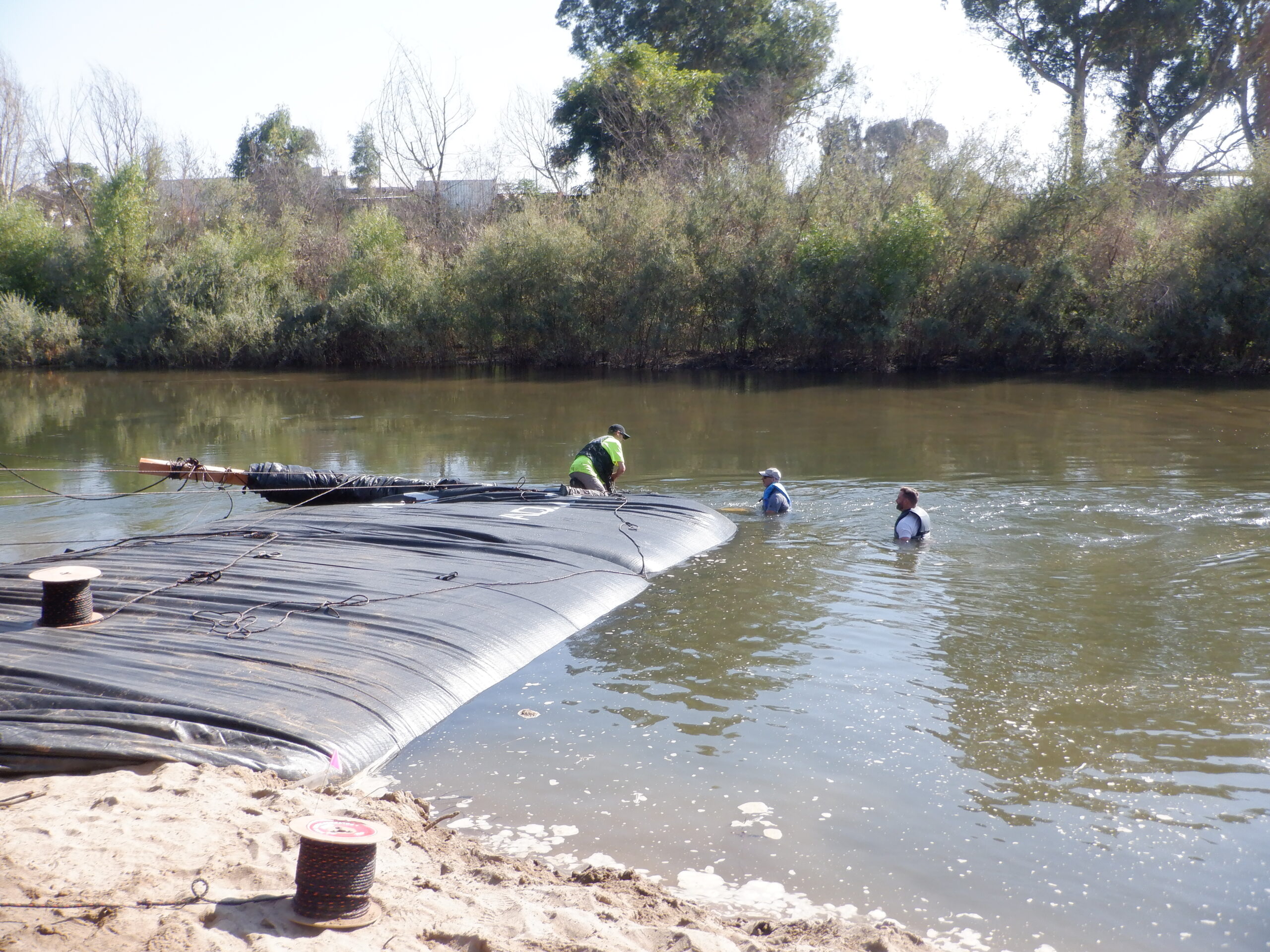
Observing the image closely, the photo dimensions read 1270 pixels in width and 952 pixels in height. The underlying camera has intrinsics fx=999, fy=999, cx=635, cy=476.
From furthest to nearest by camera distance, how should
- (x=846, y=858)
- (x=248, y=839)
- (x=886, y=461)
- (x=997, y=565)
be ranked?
(x=886, y=461) → (x=997, y=565) → (x=846, y=858) → (x=248, y=839)

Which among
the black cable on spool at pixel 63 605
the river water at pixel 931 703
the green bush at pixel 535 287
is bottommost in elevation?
the river water at pixel 931 703

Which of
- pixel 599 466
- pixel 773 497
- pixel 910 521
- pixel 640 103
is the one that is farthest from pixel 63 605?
pixel 640 103

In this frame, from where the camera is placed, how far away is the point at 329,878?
385cm

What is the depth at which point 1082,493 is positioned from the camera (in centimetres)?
1466

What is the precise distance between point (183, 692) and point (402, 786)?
140cm

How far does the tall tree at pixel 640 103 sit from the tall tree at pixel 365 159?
2101 centimetres

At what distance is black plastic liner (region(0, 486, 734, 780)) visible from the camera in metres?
5.59

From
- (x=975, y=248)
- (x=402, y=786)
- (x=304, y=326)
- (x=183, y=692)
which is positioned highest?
(x=975, y=248)

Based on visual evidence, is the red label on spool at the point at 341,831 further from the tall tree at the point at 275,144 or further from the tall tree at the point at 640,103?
the tall tree at the point at 275,144

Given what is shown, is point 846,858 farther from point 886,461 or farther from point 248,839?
point 886,461

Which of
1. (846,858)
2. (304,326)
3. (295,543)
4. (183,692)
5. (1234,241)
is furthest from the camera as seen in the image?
(304,326)

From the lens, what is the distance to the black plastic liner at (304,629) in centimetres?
559

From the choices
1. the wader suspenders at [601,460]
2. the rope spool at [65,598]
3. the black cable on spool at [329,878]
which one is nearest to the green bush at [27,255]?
the wader suspenders at [601,460]

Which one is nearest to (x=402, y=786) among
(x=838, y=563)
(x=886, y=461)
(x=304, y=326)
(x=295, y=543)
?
(x=295, y=543)
